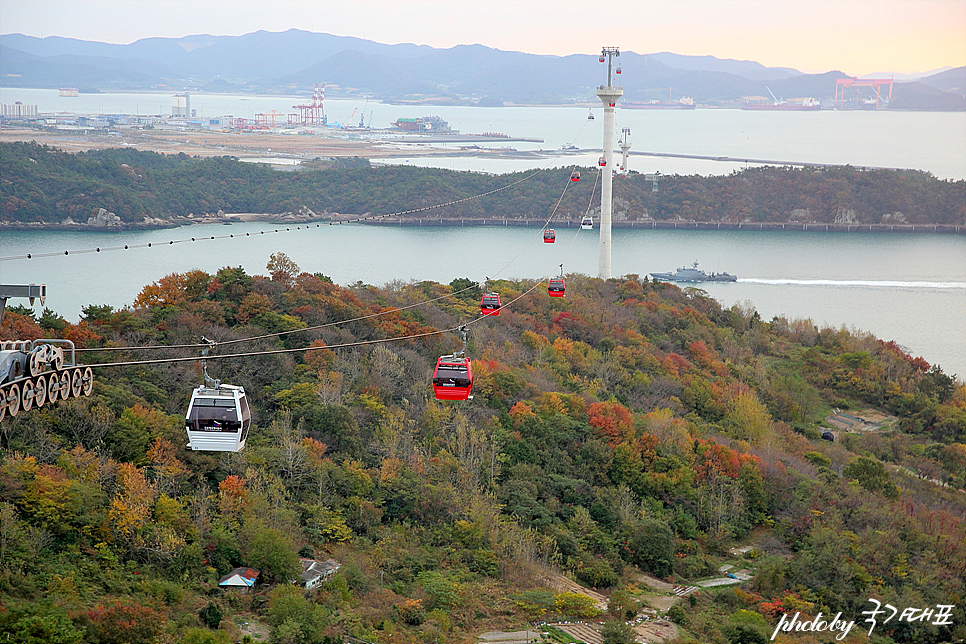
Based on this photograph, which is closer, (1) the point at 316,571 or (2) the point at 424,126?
(1) the point at 316,571

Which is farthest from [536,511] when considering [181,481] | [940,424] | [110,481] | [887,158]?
[887,158]

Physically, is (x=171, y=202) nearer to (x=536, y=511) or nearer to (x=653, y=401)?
(x=653, y=401)

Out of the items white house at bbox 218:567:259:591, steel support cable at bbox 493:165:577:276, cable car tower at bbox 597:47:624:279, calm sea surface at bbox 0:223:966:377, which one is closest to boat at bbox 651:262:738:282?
calm sea surface at bbox 0:223:966:377

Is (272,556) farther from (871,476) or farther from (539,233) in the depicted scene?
(539,233)

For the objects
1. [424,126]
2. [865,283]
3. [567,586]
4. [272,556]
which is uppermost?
[424,126]

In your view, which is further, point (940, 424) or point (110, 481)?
point (940, 424)

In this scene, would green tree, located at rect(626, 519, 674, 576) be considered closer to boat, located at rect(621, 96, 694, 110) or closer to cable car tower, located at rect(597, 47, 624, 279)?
cable car tower, located at rect(597, 47, 624, 279)

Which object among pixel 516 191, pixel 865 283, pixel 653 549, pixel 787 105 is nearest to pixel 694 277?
pixel 865 283
